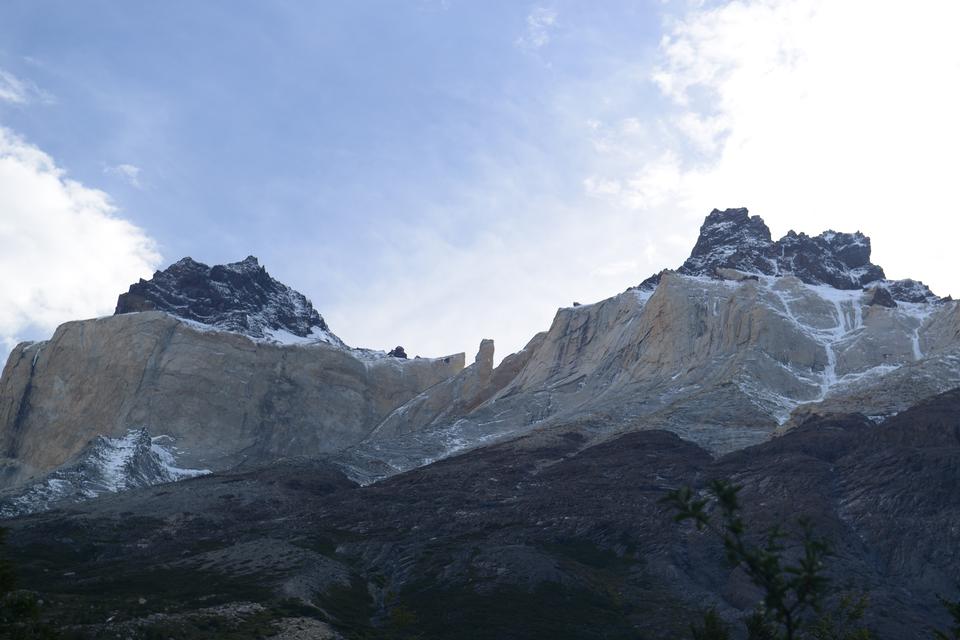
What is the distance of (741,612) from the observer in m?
107

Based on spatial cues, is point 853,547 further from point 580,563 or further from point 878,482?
point 580,563

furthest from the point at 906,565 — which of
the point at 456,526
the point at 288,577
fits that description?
the point at 288,577

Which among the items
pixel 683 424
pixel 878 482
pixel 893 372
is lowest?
pixel 878 482

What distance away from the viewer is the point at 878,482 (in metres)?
137

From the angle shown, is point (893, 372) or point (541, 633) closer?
point (541, 633)

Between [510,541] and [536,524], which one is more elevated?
[536,524]

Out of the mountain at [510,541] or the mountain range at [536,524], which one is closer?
the mountain at [510,541]

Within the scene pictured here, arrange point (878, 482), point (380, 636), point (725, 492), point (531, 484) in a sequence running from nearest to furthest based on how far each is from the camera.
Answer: point (725, 492) → point (380, 636) → point (878, 482) → point (531, 484)

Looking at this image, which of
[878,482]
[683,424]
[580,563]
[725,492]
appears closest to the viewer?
[725,492]

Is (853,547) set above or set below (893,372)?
below

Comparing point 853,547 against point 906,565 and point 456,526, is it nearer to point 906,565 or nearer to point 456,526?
point 906,565

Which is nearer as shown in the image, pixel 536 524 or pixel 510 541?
pixel 510 541

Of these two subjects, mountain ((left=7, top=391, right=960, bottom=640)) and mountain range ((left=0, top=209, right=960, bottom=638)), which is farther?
mountain range ((left=0, top=209, right=960, bottom=638))

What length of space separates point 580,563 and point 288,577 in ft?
117
